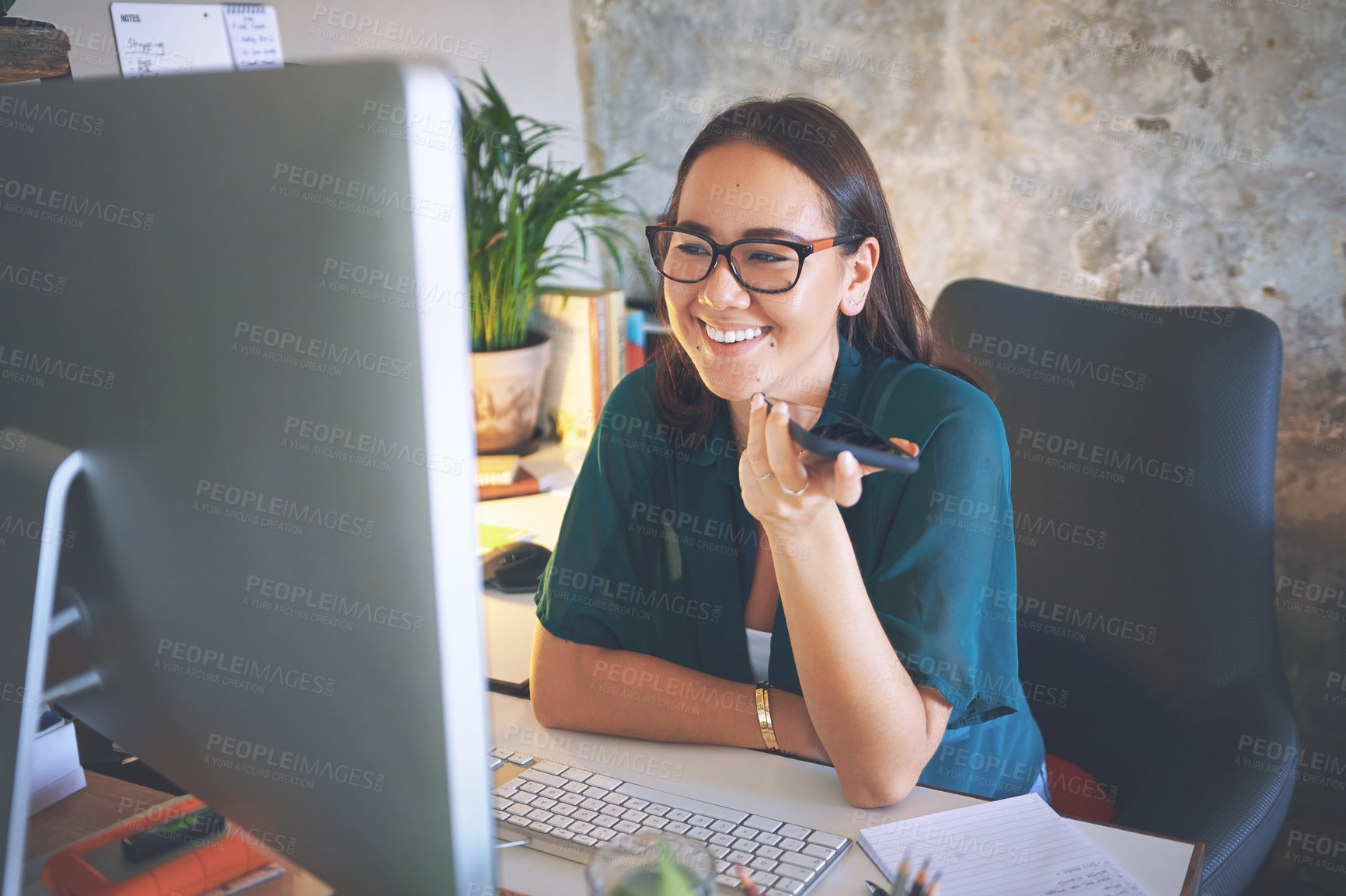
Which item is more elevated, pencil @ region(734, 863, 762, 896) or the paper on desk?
pencil @ region(734, 863, 762, 896)

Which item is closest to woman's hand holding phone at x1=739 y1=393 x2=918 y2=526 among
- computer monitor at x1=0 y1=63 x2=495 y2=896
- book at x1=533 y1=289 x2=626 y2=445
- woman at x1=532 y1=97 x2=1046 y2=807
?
woman at x1=532 y1=97 x2=1046 y2=807

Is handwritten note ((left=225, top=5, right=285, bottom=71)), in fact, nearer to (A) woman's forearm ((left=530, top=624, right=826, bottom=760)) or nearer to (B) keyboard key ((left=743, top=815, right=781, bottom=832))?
(A) woman's forearm ((left=530, top=624, right=826, bottom=760))

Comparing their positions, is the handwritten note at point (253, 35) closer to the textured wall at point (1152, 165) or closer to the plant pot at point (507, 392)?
the plant pot at point (507, 392)

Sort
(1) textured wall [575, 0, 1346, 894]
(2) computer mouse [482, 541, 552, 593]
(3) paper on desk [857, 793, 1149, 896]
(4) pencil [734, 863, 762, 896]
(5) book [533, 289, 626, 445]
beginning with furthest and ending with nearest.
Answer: (5) book [533, 289, 626, 445], (1) textured wall [575, 0, 1346, 894], (2) computer mouse [482, 541, 552, 593], (3) paper on desk [857, 793, 1149, 896], (4) pencil [734, 863, 762, 896]

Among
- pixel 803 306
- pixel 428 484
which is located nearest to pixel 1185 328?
pixel 803 306

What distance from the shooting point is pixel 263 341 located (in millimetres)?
443

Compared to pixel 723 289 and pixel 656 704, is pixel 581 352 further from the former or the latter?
pixel 656 704

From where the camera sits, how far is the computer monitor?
395 mm

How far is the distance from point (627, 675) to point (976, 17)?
1.64m

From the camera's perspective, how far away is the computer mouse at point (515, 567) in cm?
144

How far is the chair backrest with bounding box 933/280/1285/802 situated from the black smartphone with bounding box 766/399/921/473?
77 cm

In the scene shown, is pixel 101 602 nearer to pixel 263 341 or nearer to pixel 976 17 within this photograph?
pixel 263 341

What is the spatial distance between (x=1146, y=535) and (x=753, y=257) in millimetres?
737

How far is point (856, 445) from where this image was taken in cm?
81
